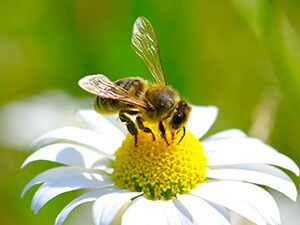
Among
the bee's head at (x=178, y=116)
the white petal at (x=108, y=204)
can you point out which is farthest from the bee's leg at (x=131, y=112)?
the white petal at (x=108, y=204)

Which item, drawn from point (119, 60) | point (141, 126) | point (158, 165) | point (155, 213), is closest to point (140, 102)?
point (141, 126)

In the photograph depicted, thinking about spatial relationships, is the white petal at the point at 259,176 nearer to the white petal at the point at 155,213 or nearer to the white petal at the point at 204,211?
the white petal at the point at 204,211

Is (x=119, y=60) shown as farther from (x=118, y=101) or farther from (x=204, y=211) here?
(x=204, y=211)

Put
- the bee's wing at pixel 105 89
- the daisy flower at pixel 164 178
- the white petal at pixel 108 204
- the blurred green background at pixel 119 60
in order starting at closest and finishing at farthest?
the white petal at pixel 108 204 < the daisy flower at pixel 164 178 < the bee's wing at pixel 105 89 < the blurred green background at pixel 119 60

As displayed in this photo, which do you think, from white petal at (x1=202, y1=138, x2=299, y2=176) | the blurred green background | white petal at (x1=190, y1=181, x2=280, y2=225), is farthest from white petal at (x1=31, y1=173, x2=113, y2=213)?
the blurred green background

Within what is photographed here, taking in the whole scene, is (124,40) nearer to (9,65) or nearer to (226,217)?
(9,65)

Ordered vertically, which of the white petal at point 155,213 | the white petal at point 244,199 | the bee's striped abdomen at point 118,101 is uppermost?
the bee's striped abdomen at point 118,101

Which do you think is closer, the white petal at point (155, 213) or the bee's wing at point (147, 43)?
the white petal at point (155, 213)

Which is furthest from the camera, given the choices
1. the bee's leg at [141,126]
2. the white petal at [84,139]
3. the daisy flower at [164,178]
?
the white petal at [84,139]

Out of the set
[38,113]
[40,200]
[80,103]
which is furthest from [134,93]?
[38,113]
